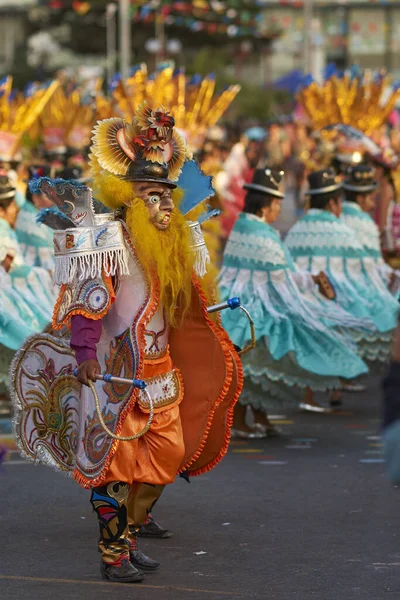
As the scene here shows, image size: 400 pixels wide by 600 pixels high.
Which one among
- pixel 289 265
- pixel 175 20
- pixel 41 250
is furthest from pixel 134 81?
pixel 175 20

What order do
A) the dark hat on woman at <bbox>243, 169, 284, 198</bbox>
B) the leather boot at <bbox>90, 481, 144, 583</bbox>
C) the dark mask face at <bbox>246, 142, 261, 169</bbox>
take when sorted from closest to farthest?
the leather boot at <bbox>90, 481, 144, 583</bbox> → the dark hat on woman at <bbox>243, 169, 284, 198</bbox> → the dark mask face at <bbox>246, 142, 261, 169</bbox>

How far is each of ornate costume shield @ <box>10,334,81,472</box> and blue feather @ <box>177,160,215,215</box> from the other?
2.71 ft

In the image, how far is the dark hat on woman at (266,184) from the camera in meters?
9.69

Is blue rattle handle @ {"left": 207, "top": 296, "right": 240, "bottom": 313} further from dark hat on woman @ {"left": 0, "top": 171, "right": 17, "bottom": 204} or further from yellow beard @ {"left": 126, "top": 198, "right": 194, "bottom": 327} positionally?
dark hat on woman @ {"left": 0, "top": 171, "right": 17, "bottom": 204}

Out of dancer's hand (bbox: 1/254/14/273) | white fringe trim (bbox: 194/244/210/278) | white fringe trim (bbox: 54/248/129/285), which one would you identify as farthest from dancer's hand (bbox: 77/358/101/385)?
dancer's hand (bbox: 1/254/14/273)

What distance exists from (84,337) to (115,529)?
31.7 inches

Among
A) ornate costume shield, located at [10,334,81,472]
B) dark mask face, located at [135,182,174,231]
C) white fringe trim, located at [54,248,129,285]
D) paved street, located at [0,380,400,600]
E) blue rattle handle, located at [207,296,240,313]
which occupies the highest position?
dark mask face, located at [135,182,174,231]

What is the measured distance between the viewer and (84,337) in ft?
20.1

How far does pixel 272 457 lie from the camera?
9281 millimetres

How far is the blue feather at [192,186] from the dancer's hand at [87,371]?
954mm

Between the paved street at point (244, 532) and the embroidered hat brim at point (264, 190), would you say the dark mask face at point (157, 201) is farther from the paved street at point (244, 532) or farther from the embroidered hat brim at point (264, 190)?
the embroidered hat brim at point (264, 190)

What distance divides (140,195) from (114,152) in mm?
235

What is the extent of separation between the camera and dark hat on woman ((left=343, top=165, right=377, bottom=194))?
41.4ft

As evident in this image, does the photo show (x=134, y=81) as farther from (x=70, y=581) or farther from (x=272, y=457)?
(x=70, y=581)
